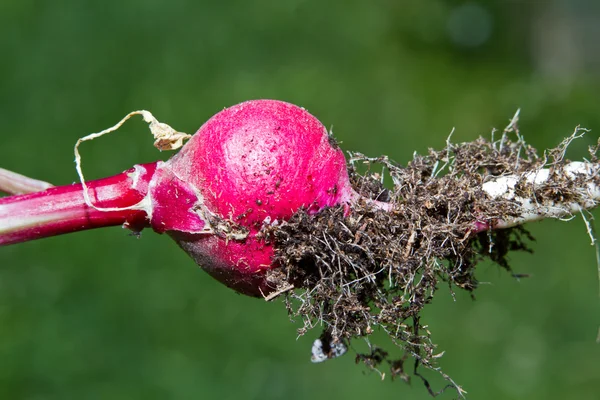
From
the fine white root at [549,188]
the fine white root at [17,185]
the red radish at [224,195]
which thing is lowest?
the fine white root at [17,185]

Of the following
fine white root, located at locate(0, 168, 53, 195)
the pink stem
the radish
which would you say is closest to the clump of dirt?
the radish

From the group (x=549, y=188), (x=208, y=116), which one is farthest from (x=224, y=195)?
(x=208, y=116)

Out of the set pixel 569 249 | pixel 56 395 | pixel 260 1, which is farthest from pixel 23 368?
pixel 569 249

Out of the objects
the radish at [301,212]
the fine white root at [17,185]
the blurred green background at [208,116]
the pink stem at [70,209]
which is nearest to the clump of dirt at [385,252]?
the radish at [301,212]

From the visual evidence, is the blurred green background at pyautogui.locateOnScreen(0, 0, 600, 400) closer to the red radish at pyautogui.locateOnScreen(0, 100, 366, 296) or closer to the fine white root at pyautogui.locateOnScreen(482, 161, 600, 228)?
the fine white root at pyautogui.locateOnScreen(482, 161, 600, 228)

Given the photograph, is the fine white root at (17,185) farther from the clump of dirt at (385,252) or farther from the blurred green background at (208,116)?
the blurred green background at (208,116)

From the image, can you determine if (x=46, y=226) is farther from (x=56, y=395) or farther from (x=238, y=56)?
(x=238, y=56)

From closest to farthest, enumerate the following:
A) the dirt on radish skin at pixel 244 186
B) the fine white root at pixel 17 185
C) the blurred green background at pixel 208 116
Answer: the dirt on radish skin at pixel 244 186 → the fine white root at pixel 17 185 → the blurred green background at pixel 208 116

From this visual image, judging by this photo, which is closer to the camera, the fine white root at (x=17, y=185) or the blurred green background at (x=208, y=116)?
the fine white root at (x=17, y=185)

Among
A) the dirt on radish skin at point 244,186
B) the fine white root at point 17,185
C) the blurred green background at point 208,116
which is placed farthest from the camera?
the blurred green background at point 208,116
